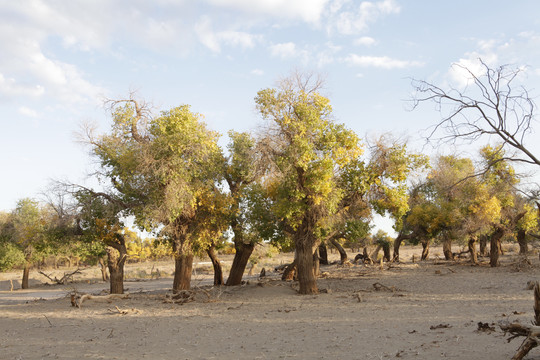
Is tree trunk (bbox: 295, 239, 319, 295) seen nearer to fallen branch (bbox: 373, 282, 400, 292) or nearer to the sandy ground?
the sandy ground

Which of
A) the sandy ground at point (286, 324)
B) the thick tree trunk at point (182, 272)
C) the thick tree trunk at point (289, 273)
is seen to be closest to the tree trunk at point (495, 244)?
the sandy ground at point (286, 324)

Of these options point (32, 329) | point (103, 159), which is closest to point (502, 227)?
point (103, 159)

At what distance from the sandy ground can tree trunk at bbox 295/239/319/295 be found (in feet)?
2.04

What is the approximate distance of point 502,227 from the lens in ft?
86.3

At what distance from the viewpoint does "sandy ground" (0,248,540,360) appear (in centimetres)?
923

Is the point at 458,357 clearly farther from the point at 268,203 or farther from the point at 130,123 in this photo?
the point at 130,123

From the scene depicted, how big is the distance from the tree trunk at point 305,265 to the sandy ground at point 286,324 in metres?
0.62

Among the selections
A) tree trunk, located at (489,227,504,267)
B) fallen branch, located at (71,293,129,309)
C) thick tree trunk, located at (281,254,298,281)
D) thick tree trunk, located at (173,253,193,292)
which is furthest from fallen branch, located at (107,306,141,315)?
tree trunk, located at (489,227,504,267)

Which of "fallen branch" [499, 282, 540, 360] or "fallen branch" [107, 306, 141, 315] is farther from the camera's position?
"fallen branch" [107, 306, 141, 315]

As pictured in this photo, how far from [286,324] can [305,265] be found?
6.70m

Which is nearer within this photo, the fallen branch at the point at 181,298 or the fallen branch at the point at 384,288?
the fallen branch at the point at 181,298

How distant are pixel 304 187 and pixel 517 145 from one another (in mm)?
10727

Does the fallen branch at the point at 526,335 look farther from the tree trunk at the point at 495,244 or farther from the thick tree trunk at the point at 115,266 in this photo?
the tree trunk at the point at 495,244

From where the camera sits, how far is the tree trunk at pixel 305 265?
1938cm
